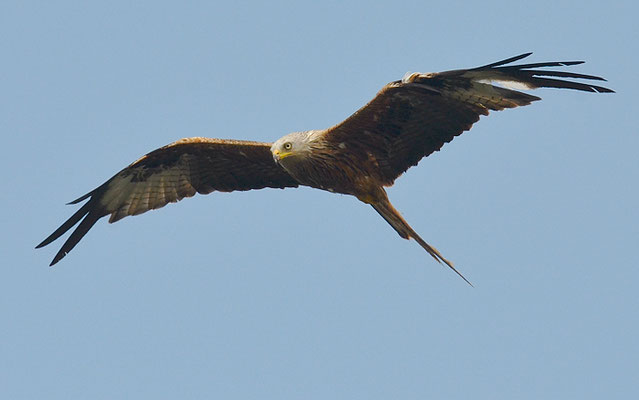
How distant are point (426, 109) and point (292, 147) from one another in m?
1.59

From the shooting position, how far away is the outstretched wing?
43.4ft

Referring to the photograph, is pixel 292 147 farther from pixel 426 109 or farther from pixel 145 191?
pixel 145 191

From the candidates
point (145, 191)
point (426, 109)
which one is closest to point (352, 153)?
point (426, 109)

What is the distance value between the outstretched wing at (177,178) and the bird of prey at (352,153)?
0.01 m

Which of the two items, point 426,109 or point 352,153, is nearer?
point 426,109

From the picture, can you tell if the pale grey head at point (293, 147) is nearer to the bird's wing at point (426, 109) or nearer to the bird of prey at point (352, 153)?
the bird of prey at point (352, 153)

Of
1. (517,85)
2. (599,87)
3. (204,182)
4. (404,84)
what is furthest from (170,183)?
(599,87)

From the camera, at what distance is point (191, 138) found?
1315cm

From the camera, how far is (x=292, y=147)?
1208cm

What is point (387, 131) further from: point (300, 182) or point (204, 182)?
point (204, 182)

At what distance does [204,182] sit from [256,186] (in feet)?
2.23

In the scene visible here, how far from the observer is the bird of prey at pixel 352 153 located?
11.5 metres

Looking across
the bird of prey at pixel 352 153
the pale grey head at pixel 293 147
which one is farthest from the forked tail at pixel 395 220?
the pale grey head at pixel 293 147

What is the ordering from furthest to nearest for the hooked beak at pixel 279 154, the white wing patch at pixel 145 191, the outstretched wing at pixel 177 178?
the white wing patch at pixel 145 191 → the outstretched wing at pixel 177 178 → the hooked beak at pixel 279 154
